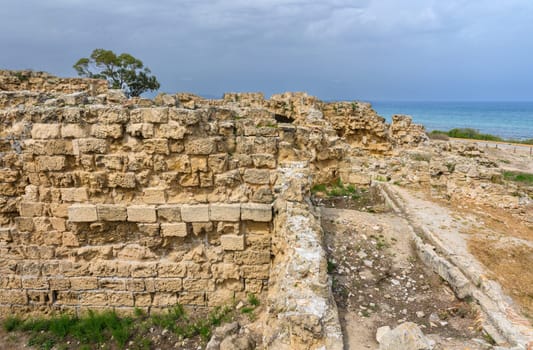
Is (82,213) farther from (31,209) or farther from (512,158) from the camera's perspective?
(512,158)

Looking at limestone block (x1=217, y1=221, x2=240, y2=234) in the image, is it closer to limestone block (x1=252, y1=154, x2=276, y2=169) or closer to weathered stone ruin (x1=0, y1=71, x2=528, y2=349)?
weathered stone ruin (x1=0, y1=71, x2=528, y2=349)

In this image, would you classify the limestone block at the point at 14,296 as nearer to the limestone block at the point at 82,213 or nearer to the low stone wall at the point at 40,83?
the limestone block at the point at 82,213

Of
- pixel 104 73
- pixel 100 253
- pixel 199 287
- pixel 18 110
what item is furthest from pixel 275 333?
pixel 104 73

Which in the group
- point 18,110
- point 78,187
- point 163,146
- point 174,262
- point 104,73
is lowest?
point 174,262

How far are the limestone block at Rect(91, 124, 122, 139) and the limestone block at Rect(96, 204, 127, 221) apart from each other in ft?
3.51

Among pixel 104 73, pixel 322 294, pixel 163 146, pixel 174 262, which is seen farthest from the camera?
pixel 104 73

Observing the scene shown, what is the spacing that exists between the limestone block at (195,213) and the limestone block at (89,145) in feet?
4.97

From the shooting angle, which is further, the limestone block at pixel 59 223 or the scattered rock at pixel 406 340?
the limestone block at pixel 59 223

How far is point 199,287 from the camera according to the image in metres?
5.20

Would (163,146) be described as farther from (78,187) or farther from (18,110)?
(18,110)

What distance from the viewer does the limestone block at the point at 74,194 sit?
5004 mm

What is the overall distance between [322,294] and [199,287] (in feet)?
8.20

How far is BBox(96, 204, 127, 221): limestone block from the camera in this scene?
5.00 meters

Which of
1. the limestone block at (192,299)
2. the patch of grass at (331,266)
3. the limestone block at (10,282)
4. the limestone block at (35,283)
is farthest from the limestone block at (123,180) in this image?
the patch of grass at (331,266)
